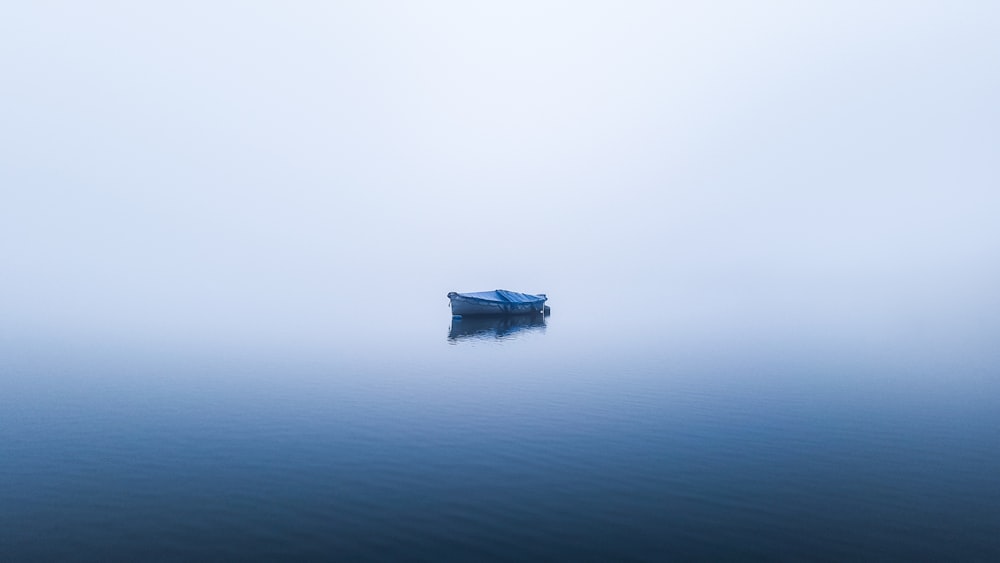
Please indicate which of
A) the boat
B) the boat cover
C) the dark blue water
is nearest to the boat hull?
the boat

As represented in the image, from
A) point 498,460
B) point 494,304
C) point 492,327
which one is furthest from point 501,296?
point 498,460

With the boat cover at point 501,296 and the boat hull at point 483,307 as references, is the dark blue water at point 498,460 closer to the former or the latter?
the boat hull at point 483,307

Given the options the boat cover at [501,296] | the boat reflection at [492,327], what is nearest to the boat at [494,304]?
the boat cover at [501,296]

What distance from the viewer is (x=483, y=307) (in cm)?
11581

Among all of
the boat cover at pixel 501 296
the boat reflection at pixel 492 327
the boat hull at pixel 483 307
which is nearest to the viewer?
the boat reflection at pixel 492 327

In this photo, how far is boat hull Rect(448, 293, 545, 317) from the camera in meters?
112

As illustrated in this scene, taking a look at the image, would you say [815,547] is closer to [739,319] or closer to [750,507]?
[750,507]

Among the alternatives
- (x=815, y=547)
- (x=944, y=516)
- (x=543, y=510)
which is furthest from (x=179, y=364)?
(x=944, y=516)

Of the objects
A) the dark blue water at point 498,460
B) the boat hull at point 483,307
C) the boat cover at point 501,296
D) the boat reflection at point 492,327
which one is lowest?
the dark blue water at point 498,460

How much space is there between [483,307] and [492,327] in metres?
12.4

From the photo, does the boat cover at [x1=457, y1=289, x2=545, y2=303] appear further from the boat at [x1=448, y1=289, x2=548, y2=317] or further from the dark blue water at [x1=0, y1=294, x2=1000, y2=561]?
the dark blue water at [x1=0, y1=294, x2=1000, y2=561]

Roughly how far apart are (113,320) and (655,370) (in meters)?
111

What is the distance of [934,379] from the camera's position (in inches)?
1842

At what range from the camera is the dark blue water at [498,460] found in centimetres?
1730
